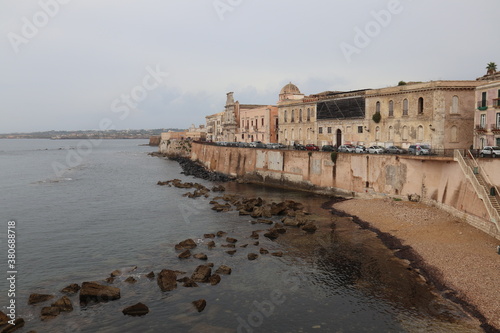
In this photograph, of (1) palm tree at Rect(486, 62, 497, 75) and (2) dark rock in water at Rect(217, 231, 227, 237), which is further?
(1) palm tree at Rect(486, 62, 497, 75)

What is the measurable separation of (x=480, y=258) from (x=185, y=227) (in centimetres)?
2254

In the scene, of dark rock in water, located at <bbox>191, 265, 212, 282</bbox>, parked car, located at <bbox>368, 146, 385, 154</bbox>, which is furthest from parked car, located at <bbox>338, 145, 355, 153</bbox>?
dark rock in water, located at <bbox>191, 265, 212, 282</bbox>

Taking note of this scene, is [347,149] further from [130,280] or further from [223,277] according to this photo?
[130,280]

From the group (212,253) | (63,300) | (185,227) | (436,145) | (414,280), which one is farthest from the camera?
(436,145)

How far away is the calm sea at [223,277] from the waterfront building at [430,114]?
14384 millimetres

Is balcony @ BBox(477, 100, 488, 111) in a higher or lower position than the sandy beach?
higher

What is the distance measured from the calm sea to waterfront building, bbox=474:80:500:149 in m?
15.3

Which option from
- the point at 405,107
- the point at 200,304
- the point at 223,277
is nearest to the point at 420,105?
the point at 405,107

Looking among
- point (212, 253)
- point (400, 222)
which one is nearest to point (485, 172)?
point (400, 222)

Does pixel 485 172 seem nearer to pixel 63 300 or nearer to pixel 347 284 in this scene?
pixel 347 284

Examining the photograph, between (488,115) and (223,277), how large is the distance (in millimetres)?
28529

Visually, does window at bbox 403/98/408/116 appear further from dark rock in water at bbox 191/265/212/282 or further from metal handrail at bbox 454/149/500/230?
dark rock in water at bbox 191/265/212/282

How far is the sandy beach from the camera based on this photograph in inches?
758

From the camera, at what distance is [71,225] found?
35625 mm
